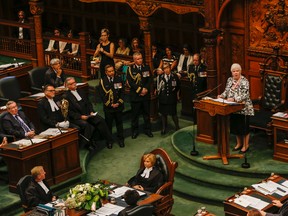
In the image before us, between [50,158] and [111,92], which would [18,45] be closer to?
[111,92]

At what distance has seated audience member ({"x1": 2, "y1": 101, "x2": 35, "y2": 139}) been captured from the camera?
47.3 ft

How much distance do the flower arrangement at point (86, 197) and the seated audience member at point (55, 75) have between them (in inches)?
195

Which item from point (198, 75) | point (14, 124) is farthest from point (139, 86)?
point (14, 124)

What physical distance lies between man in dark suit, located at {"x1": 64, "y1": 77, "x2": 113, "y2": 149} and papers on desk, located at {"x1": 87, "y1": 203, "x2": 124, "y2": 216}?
12.3ft

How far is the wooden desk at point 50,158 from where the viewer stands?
45.3ft

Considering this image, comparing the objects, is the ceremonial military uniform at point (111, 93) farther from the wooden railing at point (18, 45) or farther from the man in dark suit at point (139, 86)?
the wooden railing at point (18, 45)

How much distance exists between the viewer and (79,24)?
75.6 ft

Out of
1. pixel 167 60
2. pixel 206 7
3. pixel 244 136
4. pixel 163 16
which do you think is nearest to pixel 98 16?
pixel 163 16

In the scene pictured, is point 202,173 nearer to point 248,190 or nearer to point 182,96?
point 248,190

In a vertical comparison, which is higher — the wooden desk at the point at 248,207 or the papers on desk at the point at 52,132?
the papers on desk at the point at 52,132

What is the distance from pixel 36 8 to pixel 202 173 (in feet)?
23.7

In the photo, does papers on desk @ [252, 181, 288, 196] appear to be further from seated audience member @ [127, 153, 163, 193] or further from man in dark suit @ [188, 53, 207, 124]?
man in dark suit @ [188, 53, 207, 124]

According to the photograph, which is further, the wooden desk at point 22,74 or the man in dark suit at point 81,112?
the wooden desk at point 22,74

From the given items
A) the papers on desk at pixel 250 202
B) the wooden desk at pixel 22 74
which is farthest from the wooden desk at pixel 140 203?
the wooden desk at pixel 22 74
